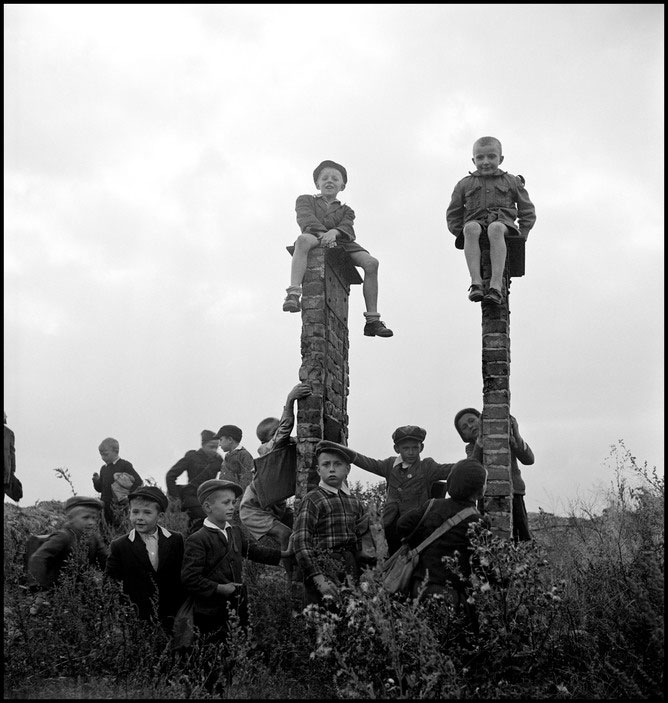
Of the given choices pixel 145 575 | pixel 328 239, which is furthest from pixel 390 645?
pixel 328 239

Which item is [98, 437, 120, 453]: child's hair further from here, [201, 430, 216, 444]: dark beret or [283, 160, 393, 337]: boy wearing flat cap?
[283, 160, 393, 337]: boy wearing flat cap

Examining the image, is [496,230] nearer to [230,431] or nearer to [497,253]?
[497,253]

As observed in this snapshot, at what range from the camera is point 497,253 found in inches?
314

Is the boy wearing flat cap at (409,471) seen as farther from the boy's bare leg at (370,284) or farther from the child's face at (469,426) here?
the boy's bare leg at (370,284)

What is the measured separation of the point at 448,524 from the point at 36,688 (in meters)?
2.75

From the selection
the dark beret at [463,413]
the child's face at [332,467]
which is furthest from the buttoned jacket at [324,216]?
the child's face at [332,467]

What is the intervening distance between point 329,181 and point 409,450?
313cm

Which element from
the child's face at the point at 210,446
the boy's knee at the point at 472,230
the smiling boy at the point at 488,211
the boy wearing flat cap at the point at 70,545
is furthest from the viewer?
the child's face at the point at 210,446

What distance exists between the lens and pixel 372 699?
4.49m

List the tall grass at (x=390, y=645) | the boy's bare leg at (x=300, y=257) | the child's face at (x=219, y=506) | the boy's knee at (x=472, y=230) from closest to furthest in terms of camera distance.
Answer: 1. the tall grass at (x=390, y=645)
2. the child's face at (x=219, y=506)
3. the boy's knee at (x=472, y=230)
4. the boy's bare leg at (x=300, y=257)

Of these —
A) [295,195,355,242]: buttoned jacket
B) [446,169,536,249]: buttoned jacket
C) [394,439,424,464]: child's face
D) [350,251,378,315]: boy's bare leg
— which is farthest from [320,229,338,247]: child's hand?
[394,439,424,464]: child's face

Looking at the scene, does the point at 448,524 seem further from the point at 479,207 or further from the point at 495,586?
the point at 479,207

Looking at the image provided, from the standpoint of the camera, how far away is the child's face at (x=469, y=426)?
805cm

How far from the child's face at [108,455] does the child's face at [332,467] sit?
4.43 metres
